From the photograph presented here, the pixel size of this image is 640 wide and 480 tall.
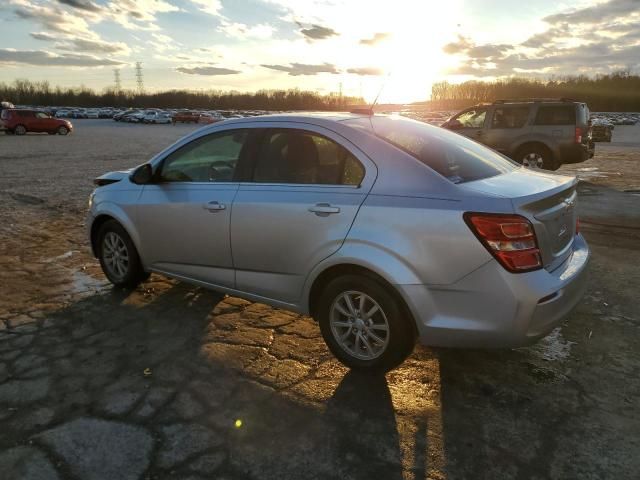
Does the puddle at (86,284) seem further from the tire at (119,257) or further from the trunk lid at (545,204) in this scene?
the trunk lid at (545,204)

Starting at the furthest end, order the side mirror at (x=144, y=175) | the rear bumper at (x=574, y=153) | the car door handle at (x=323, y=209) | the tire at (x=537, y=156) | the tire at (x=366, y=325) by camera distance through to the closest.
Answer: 1. the tire at (x=537, y=156)
2. the rear bumper at (x=574, y=153)
3. the side mirror at (x=144, y=175)
4. the car door handle at (x=323, y=209)
5. the tire at (x=366, y=325)

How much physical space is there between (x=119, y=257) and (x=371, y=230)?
292 centimetres

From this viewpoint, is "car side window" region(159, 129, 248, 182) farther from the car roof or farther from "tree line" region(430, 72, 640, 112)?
"tree line" region(430, 72, 640, 112)

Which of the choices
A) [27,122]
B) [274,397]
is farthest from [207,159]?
[27,122]

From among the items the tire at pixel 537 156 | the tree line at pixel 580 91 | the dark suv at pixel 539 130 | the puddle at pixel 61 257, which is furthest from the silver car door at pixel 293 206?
the tree line at pixel 580 91

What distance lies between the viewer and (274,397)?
3.14 m

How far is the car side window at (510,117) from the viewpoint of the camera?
471 inches

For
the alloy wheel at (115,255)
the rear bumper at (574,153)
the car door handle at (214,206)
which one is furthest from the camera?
the rear bumper at (574,153)

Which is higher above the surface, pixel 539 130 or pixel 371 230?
pixel 539 130

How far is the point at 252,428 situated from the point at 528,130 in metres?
11.1

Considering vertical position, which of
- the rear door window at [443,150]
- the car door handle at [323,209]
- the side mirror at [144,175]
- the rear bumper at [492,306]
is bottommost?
the rear bumper at [492,306]

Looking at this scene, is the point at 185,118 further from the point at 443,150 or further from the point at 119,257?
the point at 443,150

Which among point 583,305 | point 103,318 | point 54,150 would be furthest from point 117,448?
point 54,150

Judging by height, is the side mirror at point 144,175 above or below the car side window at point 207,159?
below
